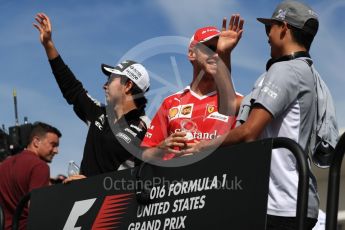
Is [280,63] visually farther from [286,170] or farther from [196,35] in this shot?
[196,35]

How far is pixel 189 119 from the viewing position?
4422mm

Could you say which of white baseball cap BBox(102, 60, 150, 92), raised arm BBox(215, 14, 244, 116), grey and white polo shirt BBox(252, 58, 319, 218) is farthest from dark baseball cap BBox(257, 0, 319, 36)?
white baseball cap BBox(102, 60, 150, 92)

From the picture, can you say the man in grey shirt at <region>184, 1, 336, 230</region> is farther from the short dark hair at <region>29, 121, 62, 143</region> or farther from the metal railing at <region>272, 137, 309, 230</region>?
the short dark hair at <region>29, 121, 62, 143</region>

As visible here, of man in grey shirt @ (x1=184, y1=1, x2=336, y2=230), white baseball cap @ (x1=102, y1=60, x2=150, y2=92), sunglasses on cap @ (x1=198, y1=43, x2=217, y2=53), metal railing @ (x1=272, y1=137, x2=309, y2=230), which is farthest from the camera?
white baseball cap @ (x1=102, y1=60, x2=150, y2=92)

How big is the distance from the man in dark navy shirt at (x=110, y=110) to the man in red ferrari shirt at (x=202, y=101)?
321 millimetres

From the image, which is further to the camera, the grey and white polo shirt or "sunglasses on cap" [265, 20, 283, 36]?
"sunglasses on cap" [265, 20, 283, 36]

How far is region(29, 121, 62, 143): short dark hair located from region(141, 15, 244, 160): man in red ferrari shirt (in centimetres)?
318

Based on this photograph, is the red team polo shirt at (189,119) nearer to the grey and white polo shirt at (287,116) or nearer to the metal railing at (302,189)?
the grey and white polo shirt at (287,116)

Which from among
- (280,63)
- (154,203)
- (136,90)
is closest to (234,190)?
(154,203)

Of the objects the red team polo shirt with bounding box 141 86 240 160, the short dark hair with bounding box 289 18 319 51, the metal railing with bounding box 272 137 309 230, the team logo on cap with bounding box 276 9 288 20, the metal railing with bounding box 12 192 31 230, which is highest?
the team logo on cap with bounding box 276 9 288 20

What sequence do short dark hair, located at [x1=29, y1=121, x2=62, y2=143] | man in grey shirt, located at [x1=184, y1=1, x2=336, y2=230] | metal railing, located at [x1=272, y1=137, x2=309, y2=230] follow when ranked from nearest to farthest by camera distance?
metal railing, located at [x1=272, y1=137, x2=309, y2=230] < man in grey shirt, located at [x1=184, y1=1, x2=336, y2=230] < short dark hair, located at [x1=29, y1=121, x2=62, y2=143]

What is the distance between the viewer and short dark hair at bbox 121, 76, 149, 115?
549cm

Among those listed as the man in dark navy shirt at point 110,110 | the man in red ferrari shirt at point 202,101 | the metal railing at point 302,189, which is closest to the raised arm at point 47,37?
the man in dark navy shirt at point 110,110

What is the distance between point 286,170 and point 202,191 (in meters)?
0.45
